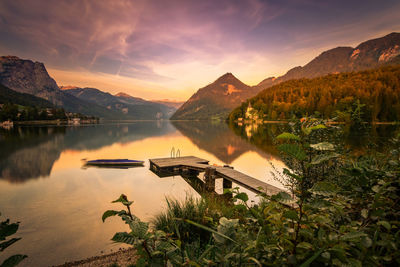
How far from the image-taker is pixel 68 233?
862cm

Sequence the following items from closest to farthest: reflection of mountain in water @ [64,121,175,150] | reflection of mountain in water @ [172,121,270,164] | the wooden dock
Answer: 1. the wooden dock
2. reflection of mountain in water @ [172,121,270,164]
3. reflection of mountain in water @ [64,121,175,150]

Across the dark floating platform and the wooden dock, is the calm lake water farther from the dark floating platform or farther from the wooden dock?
the dark floating platform

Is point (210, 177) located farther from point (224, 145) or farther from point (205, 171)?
point (224, 145)

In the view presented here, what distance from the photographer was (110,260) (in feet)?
20.4

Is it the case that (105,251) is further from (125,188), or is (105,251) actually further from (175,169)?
(175,169)

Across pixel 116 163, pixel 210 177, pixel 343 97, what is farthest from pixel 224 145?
pixel 343 97

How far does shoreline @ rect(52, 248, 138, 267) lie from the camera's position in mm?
6016

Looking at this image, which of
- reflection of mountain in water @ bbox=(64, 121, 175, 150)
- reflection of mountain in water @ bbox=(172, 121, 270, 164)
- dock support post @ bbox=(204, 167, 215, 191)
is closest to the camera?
dock support post @ bbox=(204, 167, 215, 191)

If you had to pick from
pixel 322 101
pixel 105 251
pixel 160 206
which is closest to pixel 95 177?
pixel 160 206

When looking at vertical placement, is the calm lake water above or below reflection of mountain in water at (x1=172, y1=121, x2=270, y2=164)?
above

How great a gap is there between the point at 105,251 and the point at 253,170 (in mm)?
15486

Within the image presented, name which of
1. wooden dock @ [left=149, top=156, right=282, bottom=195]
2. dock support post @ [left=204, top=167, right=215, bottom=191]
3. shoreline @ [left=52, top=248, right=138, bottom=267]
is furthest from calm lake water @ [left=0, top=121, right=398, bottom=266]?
wooden dock @ [left=149, top=156, right=282, bottom=195]

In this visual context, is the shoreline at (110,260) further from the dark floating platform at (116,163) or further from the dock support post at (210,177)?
the dark floating platform at (116,163)

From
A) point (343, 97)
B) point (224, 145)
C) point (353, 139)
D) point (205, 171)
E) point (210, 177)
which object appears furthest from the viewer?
point (343, 97)
